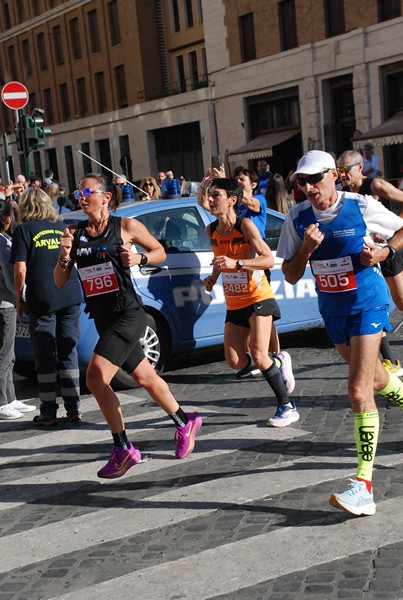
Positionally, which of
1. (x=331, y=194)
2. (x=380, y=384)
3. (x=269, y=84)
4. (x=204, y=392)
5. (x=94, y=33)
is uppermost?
(x=94, y=33)

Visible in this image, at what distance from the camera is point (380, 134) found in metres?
28.9

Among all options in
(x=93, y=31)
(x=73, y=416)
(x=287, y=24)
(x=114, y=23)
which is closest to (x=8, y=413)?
(x=73, y=416)

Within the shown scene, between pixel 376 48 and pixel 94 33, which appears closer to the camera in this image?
pixel 376 48

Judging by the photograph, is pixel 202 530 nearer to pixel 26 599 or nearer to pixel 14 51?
pixel 26 599

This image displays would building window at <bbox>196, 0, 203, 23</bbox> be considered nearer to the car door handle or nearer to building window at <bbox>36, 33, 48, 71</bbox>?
building window at <bbox>36, 33, 48, 71</bbox>

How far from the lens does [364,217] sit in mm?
5305

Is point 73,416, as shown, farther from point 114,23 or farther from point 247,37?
point 114,23

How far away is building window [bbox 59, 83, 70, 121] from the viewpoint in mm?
54656

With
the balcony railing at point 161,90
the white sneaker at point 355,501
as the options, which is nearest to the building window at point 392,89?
the balcony railing at point 161,90

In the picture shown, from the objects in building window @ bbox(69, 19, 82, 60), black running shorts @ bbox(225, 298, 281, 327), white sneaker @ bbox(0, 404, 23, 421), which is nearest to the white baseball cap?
black running shorts @ bbox(225, 298, 281, 327)

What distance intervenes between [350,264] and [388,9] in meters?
27.0

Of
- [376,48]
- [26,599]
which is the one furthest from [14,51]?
[26,599]

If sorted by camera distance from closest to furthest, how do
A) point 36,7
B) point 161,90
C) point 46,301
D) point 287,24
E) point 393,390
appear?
point 393,390 < point 46,301 < point 287,24 < point 161,90 < point 36,7

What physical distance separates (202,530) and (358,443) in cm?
93
